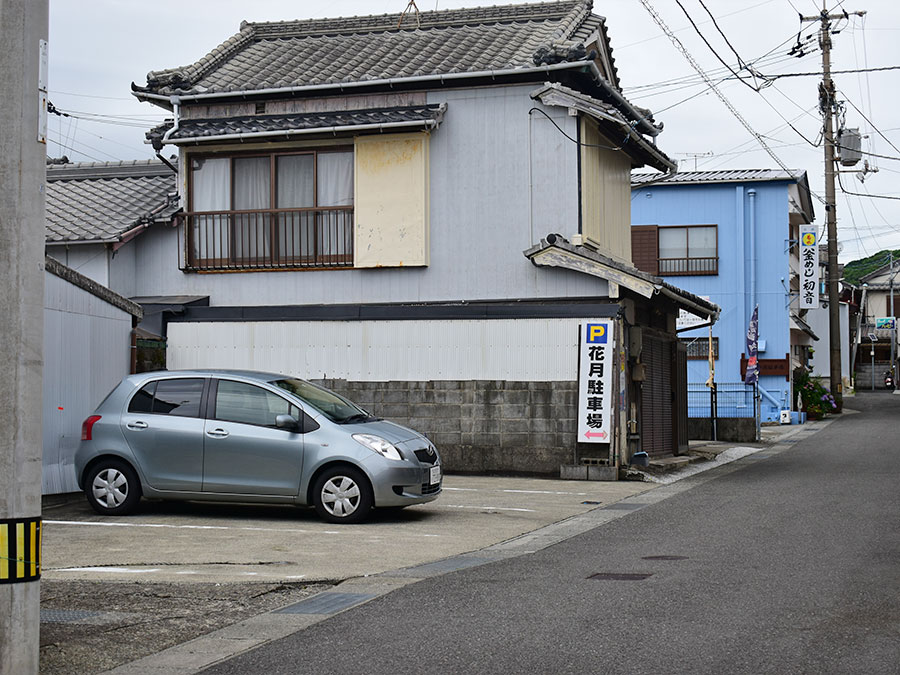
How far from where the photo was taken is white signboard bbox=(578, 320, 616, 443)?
15.7 m

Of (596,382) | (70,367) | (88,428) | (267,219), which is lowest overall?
(88,428)

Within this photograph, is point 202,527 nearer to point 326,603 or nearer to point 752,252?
point 326,603

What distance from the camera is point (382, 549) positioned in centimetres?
935

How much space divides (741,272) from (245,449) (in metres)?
25.5

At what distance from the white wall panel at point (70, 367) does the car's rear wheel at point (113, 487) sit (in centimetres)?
79

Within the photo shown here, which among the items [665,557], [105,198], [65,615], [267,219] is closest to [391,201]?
[267,219]

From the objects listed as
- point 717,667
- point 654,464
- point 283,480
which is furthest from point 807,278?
point 717,667

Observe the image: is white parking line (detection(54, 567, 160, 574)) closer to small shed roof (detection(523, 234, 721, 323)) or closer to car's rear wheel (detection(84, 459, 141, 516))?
car's rear wheel (detection(84, 459, 141, 516))

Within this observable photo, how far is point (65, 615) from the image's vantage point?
21.5 feet

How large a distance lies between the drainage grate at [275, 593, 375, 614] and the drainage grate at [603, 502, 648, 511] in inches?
235

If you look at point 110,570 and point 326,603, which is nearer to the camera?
point 326,603

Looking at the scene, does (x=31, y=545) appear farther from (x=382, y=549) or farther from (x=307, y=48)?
(x=307, y=48)

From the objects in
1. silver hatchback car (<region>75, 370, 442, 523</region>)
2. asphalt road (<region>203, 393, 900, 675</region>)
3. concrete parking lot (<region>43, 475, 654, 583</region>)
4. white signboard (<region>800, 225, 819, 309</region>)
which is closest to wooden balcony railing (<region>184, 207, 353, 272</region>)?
concrete parking lot (<region>43, 475, 654, 583</region>)

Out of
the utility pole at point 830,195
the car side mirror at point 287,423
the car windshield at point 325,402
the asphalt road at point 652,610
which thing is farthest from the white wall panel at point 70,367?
the utility pole at point 830,195
